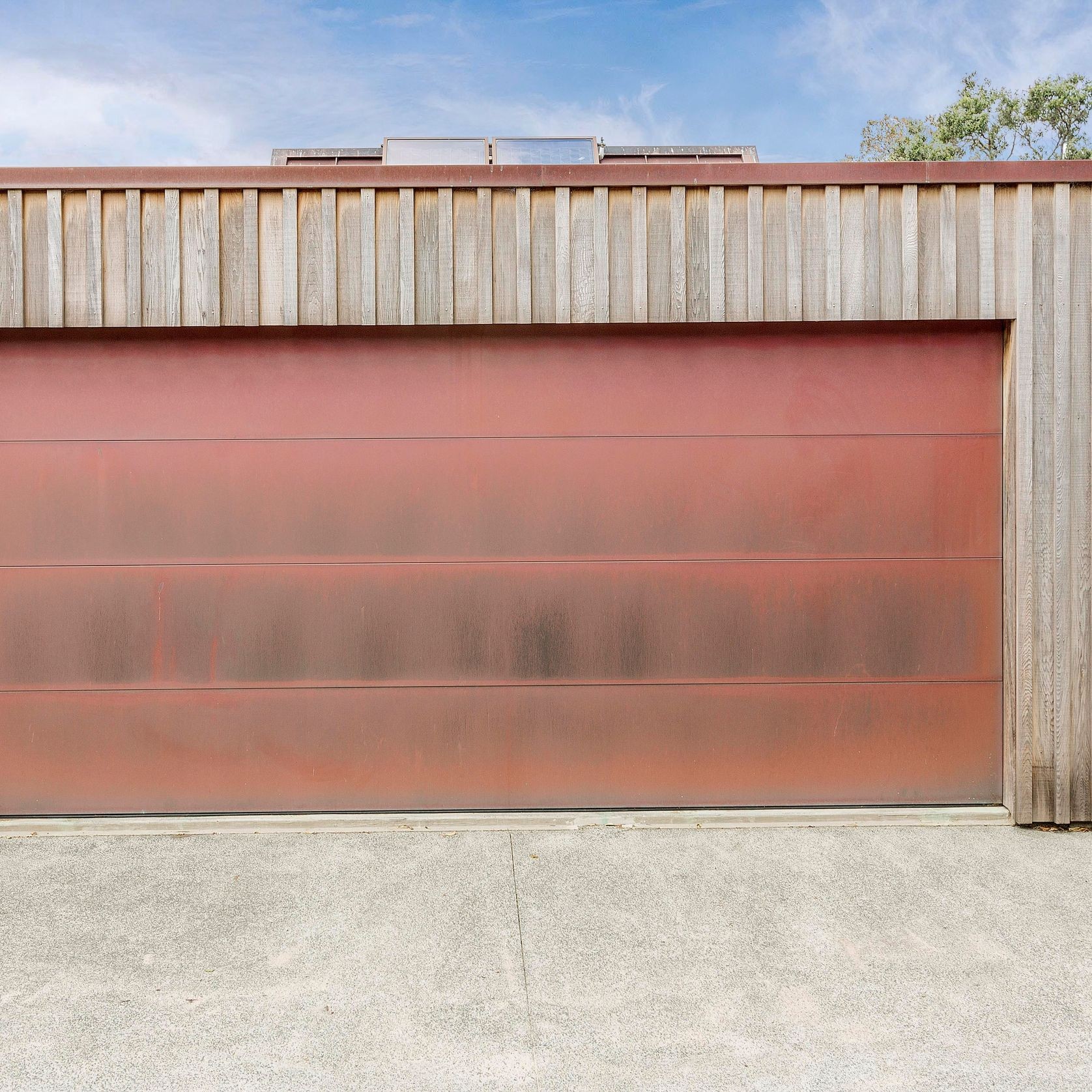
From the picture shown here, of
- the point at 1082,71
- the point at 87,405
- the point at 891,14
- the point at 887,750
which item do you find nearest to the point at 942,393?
the point at 887,750

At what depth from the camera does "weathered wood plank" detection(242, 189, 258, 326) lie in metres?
3.92

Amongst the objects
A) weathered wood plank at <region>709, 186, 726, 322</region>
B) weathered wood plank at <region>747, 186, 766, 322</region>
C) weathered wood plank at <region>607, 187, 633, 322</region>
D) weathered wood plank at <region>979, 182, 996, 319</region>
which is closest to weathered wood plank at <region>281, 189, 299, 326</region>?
weathered wood plank at <region>607, 187, 633, 322</region>

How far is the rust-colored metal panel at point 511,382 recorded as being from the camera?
406 cm

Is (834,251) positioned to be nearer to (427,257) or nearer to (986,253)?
(986,253)

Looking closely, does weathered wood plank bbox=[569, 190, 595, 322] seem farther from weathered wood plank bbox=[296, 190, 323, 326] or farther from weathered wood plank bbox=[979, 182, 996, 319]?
weathered wood plank bbox=[979, 182, 996, 319]

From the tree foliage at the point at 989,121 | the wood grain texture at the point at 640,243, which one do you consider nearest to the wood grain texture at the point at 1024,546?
the wood grain texture at the point at 640,243

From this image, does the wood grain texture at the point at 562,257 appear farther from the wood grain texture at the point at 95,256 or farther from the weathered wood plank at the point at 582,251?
the wood grain texture at the point at 95,256

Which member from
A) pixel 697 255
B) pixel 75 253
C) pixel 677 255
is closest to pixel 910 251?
pixel 697 255

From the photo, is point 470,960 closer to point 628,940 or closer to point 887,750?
point 628,940

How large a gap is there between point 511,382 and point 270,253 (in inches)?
58.0

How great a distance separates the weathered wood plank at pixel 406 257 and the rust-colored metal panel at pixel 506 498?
28.3 inches

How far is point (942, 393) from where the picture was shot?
4105 mm

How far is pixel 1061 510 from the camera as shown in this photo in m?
3.96

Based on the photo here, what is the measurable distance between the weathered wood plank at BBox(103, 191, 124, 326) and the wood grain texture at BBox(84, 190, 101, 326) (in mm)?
18
